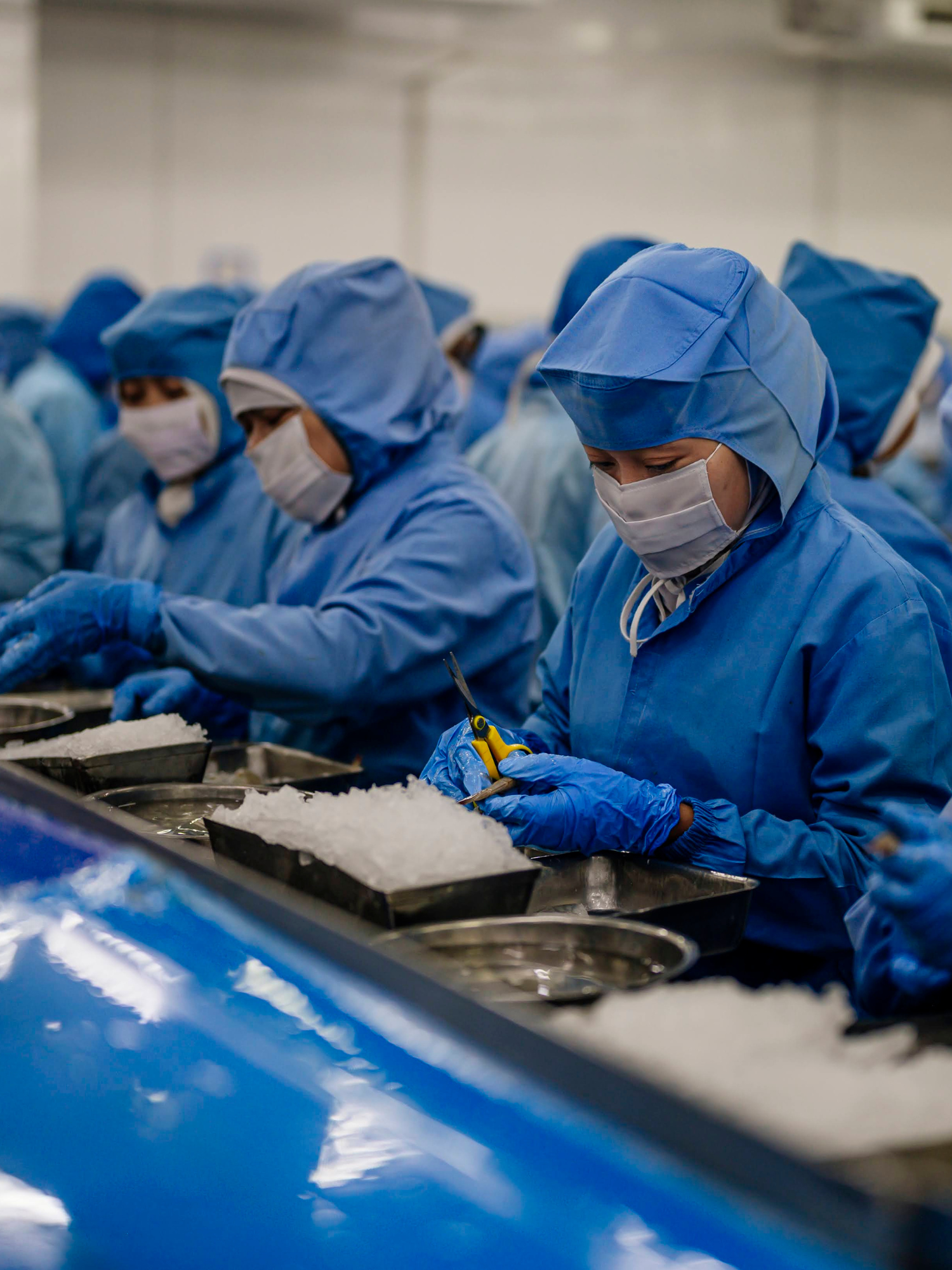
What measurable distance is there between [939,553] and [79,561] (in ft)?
8.84

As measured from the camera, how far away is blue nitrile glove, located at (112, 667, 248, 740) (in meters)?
2.34

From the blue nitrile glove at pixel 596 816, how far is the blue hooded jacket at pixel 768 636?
4 centimetres

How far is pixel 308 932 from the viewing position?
3.72ft

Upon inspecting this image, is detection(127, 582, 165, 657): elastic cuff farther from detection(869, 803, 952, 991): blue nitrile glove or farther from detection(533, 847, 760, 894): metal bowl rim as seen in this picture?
detection(869, 803, 952, 991): blue nitrile glove

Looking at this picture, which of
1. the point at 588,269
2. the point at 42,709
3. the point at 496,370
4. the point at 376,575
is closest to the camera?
the point at 376,575

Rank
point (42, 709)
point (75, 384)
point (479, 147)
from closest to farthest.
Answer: point (42, 709) < point (75, 384) < point (479, 147)

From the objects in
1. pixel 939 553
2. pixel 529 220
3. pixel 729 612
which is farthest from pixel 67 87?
pixel 729 612

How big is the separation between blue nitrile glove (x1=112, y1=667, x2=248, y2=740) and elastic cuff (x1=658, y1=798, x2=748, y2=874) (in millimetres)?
1040

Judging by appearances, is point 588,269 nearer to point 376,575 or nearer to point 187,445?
point 187,445

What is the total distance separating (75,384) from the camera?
5.36 metres

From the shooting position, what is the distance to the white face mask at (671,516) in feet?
5.08

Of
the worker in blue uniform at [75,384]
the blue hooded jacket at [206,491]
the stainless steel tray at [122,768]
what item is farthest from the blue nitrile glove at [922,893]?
the worker in blue uniform at [75,384]

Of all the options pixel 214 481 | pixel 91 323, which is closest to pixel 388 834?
pixel 214 481

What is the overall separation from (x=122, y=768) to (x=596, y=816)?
0.69m
